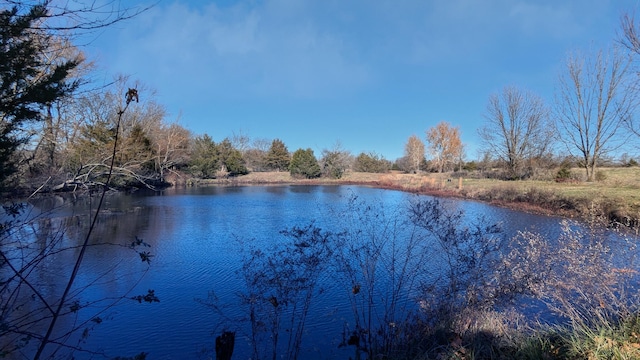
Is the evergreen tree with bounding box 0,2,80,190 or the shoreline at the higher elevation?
the evergreen tree with bounding box 0,2,80,190

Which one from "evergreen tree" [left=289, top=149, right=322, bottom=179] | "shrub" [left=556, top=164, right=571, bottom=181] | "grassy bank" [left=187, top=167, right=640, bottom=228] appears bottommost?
"grassy bank" [left=187, top=167, right=640, bottom=228]

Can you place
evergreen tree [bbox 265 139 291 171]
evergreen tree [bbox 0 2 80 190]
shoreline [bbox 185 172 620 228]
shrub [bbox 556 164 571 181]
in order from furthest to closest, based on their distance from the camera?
evergreen tree [bbox 265 139 291 171]
shrub [bbox 556 164 571 181]
shoreline [bbox 185 172 620 228]
evergreen tree [bbox 0 2 80 190]

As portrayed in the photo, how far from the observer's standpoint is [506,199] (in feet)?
69.8

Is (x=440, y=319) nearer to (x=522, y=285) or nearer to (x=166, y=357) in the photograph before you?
(x=522, y=285)

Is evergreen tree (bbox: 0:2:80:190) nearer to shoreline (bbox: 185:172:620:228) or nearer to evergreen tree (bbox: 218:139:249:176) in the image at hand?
shoreline (bbox: 185:172:620:228)

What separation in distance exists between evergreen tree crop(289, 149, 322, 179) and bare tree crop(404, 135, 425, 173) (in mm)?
20029

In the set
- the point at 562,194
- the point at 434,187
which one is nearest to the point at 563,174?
the point at 434,187

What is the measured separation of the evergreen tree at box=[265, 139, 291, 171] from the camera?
5309cm

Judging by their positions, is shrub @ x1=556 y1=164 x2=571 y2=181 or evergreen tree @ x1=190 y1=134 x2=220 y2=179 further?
evergreen tree @ x1=190 y1=134 x2=220 y2=179

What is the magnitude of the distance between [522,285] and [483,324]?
2.40 ft

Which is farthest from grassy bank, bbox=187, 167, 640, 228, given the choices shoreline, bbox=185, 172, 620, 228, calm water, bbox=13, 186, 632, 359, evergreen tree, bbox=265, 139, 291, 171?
evergreen tree, bbox=265, 139, 291, 171

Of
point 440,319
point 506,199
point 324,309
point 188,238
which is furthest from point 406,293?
point 506,199

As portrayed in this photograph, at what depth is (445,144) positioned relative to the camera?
5594cm

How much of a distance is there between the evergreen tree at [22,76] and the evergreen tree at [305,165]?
4351cm
